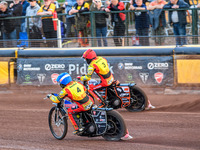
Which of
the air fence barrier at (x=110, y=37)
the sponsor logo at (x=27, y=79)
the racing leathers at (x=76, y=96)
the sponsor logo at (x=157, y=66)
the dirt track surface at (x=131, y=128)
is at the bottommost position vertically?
the dirt track surface at (x=131, y=128)

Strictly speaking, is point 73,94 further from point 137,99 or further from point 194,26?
point 194,26

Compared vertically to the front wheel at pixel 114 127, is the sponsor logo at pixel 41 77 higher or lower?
higher

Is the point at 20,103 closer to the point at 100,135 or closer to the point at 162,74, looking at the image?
the point at 162,74

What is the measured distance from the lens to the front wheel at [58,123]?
780 cm

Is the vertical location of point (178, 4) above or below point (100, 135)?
above

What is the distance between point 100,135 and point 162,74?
538 cm

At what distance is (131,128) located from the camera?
8.69 meters

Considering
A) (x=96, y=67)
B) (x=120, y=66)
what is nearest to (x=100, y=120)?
(x=96, y=67)

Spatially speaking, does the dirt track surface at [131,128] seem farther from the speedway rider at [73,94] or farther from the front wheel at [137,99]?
the speedway rider at [73,94]

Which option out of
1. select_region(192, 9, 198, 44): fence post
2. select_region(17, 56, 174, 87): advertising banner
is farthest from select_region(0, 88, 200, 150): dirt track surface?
select_region(192, 9, 198, 44): fence post

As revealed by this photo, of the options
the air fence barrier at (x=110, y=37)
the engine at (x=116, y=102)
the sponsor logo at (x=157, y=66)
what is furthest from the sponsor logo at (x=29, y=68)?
the engine at (x=116, y=102)

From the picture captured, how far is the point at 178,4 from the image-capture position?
1294 centimetres

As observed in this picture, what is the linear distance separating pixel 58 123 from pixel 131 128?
1.67m

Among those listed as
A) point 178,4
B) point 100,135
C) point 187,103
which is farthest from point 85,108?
point 178,4
